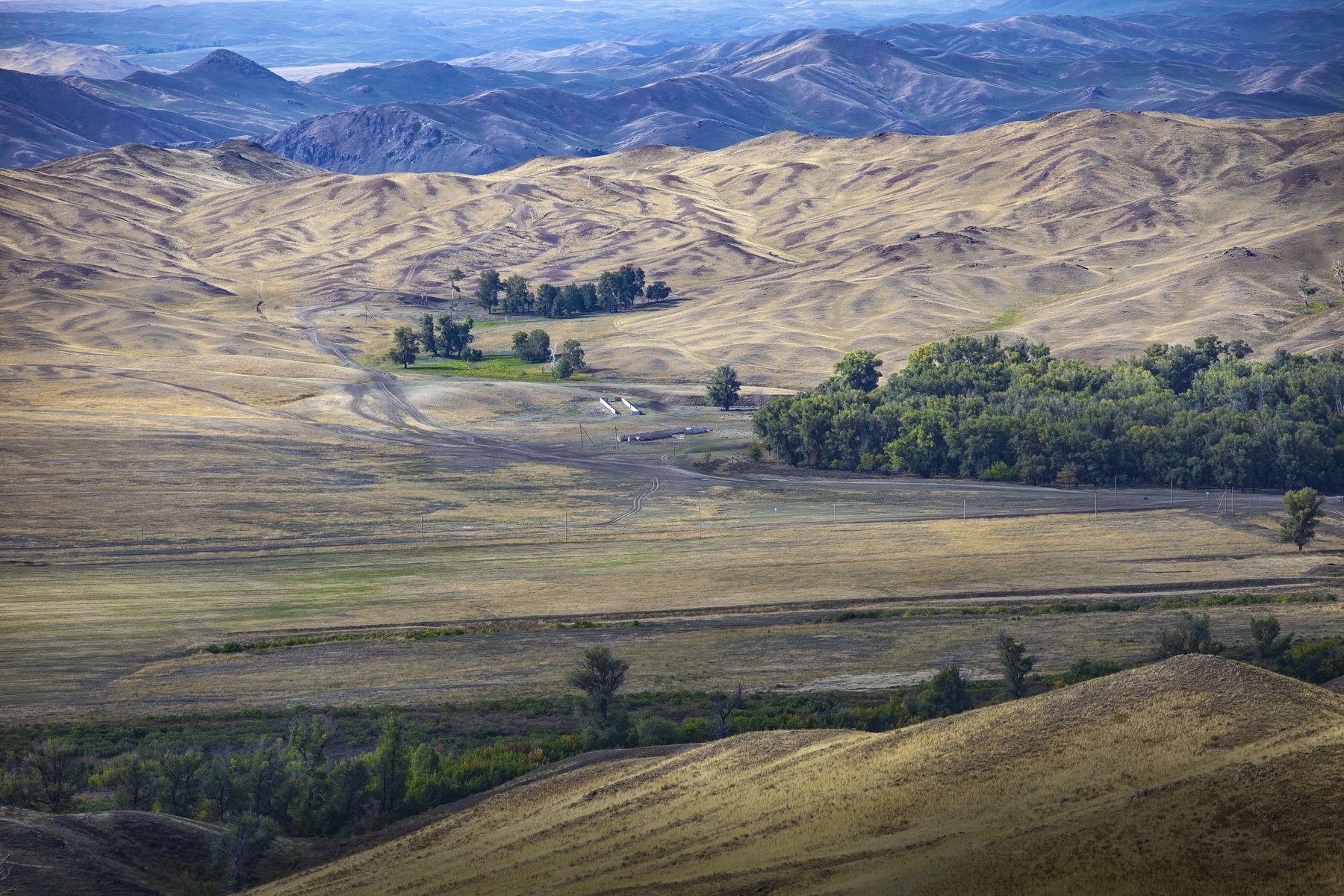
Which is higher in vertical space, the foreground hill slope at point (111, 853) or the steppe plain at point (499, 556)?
the steppe plain at point (499, 556)

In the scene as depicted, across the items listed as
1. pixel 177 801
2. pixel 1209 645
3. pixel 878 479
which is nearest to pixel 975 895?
pixel 177 801

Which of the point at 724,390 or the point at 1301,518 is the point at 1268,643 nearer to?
the point at 1301,518

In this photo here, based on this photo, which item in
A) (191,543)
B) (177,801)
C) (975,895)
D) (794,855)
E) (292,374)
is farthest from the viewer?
(292,374)

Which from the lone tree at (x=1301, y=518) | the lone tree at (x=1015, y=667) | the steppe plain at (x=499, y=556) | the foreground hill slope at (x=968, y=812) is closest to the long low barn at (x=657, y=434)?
the steppe plain at (x=499, y=556)

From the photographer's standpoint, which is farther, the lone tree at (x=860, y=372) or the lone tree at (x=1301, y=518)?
the lone tree at (x=860, y=372)

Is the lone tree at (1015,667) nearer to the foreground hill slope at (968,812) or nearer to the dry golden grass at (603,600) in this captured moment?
the dry golden grass at (603,600)

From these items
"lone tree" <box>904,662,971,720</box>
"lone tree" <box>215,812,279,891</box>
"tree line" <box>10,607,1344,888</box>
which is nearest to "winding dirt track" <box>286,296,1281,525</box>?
"tree line" <box>10,607,1344,888</box>

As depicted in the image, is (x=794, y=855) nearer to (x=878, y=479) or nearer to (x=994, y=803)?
(x=994, y=803)
